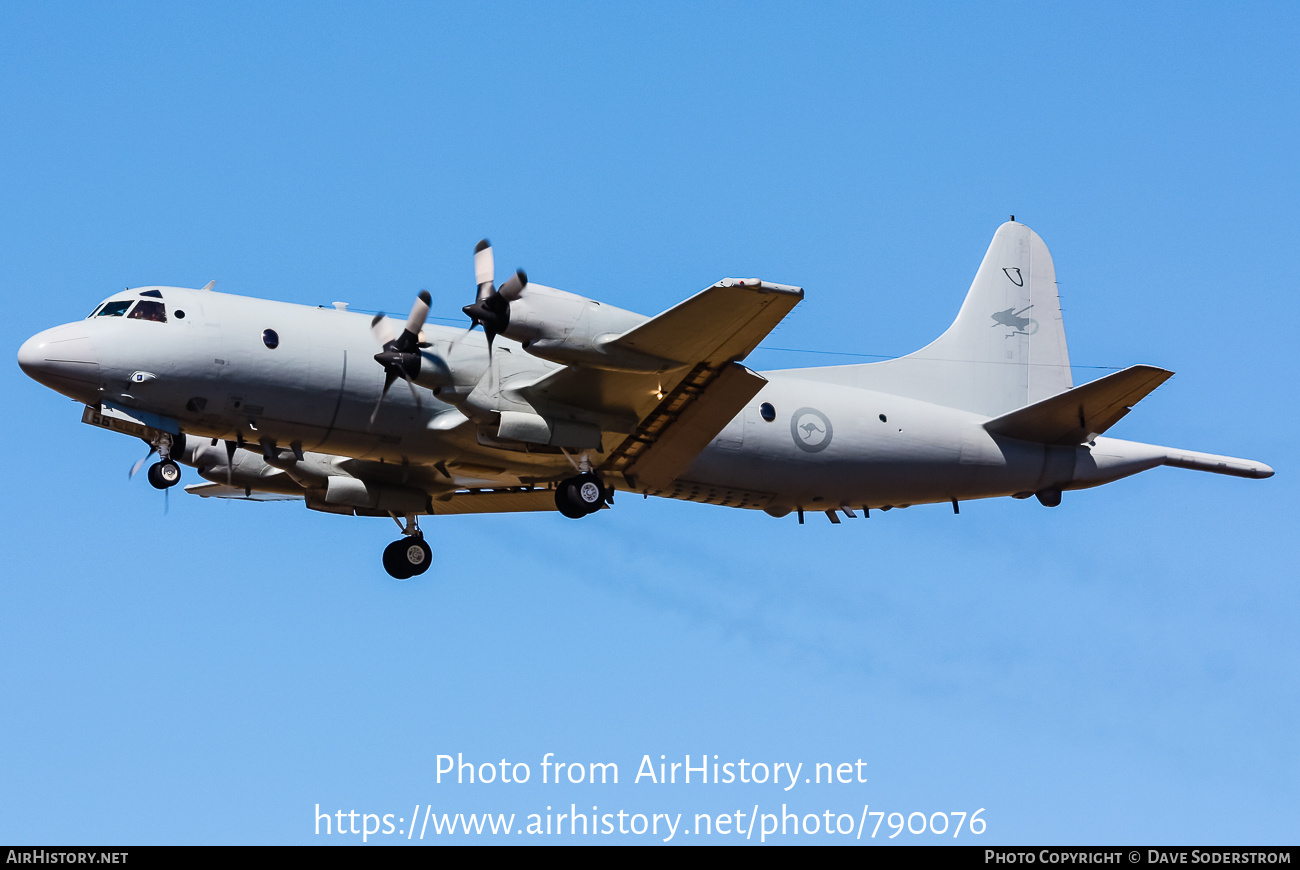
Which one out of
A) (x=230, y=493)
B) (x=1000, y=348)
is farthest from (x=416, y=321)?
(x=1000, y=348)

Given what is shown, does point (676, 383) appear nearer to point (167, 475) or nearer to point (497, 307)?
point (497, 307)

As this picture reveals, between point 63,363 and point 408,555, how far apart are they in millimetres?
6392

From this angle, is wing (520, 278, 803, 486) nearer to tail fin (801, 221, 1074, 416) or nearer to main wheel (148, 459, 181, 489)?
tail fin (801, 221, 1074, 416)

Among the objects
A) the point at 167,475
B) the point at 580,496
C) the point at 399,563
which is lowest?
the point at 399,563

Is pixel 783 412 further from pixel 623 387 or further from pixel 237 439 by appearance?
pixel 237 439

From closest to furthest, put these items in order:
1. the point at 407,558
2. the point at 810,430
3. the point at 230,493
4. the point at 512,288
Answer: the point at 512,288
the point at 810,430
the point at 407,558
the point at 230,493

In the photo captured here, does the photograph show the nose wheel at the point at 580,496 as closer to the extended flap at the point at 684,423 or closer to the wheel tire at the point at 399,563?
the extended flap at the point at 684,423

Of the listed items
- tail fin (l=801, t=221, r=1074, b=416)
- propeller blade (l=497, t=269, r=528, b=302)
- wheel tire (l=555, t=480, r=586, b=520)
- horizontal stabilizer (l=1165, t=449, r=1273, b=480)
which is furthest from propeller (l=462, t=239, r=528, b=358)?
horizontal stabilizer (l=1165, t=449, r=1273, b=480)

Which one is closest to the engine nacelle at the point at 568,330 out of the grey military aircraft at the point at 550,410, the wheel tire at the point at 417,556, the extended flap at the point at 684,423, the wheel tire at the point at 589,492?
the grey military aircraft at the point at 550,410

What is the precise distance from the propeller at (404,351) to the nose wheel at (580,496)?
256 centimetres

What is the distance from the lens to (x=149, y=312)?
19453mm

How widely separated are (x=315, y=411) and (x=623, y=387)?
162 inches

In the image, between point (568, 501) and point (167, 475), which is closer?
point (167, 475)

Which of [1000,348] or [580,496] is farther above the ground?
[1000,348]
